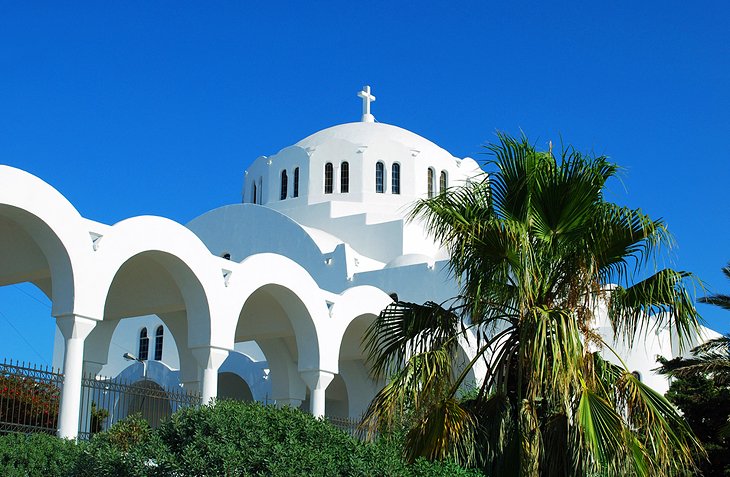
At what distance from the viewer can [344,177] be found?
3102 cm

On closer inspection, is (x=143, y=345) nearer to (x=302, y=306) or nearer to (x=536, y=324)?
(x=302, y=306)

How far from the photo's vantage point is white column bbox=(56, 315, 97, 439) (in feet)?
43.7

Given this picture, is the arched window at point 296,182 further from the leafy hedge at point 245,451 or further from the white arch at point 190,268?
the leafy hedge at point 245,451

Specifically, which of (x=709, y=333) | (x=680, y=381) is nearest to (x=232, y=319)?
(x=680, y=381)

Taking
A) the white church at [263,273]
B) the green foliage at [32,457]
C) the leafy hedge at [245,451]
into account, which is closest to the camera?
the leafy hedge at [245,451]

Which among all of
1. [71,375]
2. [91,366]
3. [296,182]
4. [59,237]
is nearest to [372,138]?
[296,182]

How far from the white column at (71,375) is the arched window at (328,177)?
690 inches

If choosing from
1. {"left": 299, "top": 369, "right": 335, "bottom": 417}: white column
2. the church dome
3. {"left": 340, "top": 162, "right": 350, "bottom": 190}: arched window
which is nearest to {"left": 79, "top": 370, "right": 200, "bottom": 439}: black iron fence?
{"left": 299, "top": 369, "right": 335, "bottom": 417}: white column

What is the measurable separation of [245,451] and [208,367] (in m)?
7.40

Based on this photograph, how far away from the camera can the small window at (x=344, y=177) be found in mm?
30903

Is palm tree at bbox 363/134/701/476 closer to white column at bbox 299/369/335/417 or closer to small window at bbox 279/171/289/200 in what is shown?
white column at bbox 299/369/335/417

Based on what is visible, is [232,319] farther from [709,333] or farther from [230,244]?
[709,333]

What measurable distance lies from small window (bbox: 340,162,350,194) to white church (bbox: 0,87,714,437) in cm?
4

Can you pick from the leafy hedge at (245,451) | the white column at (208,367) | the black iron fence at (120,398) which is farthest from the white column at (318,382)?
the leafy hedge at (245,451)
